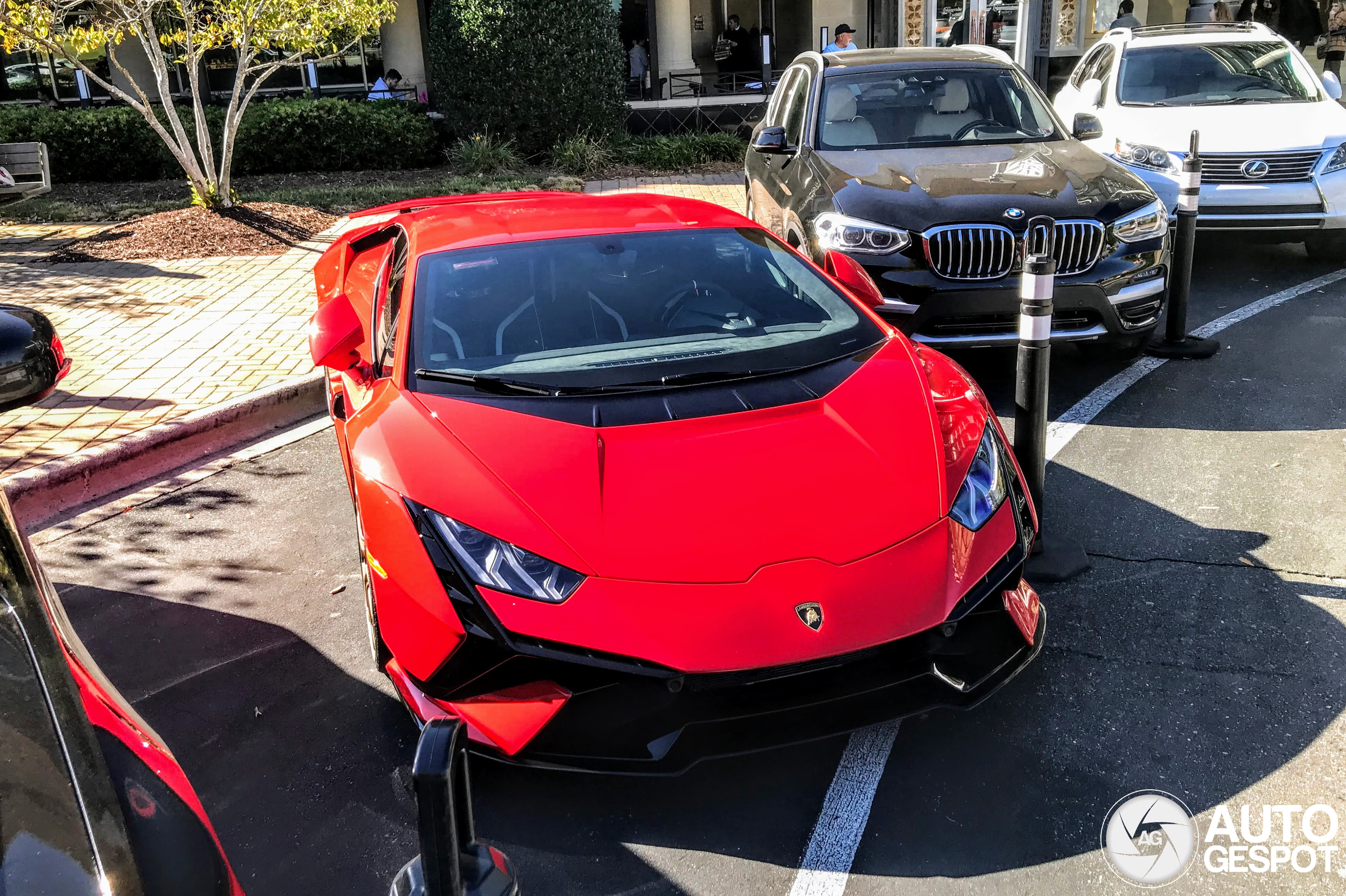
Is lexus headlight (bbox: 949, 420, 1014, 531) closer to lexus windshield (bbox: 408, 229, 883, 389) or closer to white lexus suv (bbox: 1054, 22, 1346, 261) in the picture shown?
lexus windshield (bbox: 408, 229, 883, 389)

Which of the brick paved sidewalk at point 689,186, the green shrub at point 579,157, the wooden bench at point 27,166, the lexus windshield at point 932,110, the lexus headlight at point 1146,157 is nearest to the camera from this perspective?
the lexus windshield at point 932,110

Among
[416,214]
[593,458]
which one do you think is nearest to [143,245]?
[416,214]

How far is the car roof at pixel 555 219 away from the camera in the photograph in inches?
169

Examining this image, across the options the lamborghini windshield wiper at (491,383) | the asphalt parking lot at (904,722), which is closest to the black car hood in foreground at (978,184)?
the asphalt parking lot at (904,722)

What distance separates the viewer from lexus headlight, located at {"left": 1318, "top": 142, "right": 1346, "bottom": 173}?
8312mm

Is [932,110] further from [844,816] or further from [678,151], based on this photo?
[678,151]

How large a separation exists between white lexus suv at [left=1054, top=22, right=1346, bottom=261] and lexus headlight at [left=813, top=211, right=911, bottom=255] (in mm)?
2858

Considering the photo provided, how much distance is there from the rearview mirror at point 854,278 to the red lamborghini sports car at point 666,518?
14.2 inches

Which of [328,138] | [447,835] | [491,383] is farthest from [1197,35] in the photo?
[328,138]

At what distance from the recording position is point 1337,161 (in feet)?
27.4

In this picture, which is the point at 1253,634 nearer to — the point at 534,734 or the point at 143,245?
the point at 534,734

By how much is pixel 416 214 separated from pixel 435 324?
4.71 ft

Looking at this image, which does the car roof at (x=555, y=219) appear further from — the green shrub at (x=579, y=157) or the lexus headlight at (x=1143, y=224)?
the green shrub at (x=579, y=157)

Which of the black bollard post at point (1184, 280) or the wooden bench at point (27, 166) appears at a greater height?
the wooden bench at point (27, 166)
